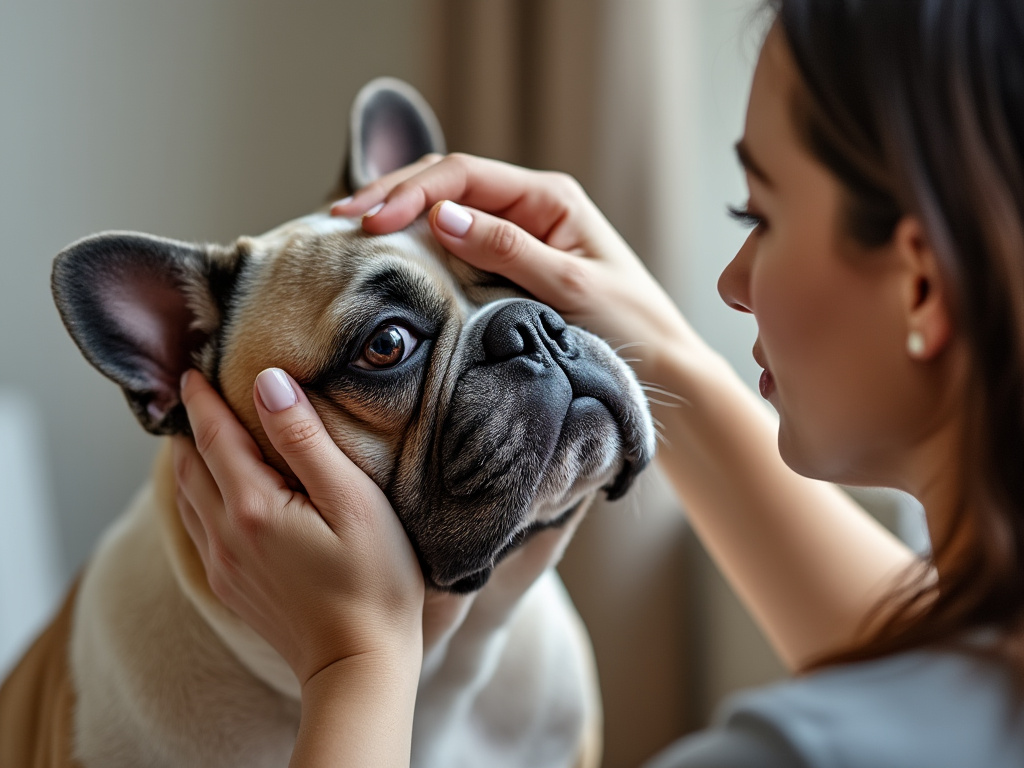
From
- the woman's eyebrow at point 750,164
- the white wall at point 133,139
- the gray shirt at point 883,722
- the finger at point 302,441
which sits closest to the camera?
the gray shirt at point 883,722

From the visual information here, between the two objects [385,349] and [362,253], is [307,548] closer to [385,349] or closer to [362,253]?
[385,349]

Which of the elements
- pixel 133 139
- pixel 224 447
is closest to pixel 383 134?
pixel 224 447

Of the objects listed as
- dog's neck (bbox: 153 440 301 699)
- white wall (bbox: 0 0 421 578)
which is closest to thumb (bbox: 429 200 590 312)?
dog's neck (bbox: 153 440 301 699)

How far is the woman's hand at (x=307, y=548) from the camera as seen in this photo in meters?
0.86

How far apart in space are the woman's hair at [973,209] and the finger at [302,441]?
498 mm

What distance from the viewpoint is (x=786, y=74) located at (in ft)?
2.49

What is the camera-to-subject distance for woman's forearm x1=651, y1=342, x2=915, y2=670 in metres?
1.17

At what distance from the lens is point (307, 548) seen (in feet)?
2.86

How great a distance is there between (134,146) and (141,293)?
1271mm

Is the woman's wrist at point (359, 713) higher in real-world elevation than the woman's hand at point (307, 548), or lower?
lower

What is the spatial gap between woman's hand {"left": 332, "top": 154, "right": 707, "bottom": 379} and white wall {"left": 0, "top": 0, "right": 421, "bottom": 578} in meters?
1.19

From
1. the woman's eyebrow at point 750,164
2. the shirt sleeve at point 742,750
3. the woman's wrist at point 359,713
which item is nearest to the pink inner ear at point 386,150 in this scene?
the woman's eyebrow at point 750,164

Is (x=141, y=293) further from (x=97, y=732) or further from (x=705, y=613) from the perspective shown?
(x=705, y=613)

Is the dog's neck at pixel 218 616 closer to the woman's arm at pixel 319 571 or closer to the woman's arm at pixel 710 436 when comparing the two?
the woman's arm at pixel 319 571
